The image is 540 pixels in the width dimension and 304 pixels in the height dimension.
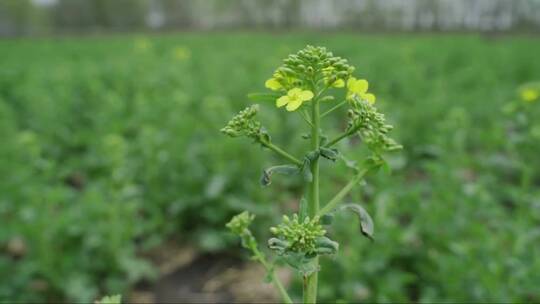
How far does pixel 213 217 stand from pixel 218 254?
302 millimetres

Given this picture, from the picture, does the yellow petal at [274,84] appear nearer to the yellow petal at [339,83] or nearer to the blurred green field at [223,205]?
the yellow petal at [339,83]

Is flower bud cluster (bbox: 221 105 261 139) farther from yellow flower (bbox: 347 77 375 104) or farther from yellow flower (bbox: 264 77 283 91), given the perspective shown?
yellow flower (bbox: 347 77 375 104)

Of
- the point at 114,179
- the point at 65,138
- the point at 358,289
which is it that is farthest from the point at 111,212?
the point at 65,138

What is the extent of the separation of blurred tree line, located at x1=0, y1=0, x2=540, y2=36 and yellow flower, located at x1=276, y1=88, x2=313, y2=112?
47997 millimetres

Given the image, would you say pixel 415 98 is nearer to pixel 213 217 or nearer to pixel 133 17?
pixel 213 217

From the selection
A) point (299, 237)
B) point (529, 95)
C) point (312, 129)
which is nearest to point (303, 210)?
point (299, 237)

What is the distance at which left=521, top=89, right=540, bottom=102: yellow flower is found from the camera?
9.34 ft

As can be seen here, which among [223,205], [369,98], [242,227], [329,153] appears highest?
[369,98]

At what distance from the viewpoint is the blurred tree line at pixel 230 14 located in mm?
51469

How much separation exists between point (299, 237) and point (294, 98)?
12.1 inches

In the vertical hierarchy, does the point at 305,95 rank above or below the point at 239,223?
above

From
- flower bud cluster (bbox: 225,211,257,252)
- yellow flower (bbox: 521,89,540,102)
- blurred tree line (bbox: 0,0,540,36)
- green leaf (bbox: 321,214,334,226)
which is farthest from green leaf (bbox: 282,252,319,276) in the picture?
blurred tree line (bbox: 0,0,540,36)

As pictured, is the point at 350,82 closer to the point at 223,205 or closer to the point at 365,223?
the point at 365,223

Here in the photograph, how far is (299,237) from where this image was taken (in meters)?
1.05
